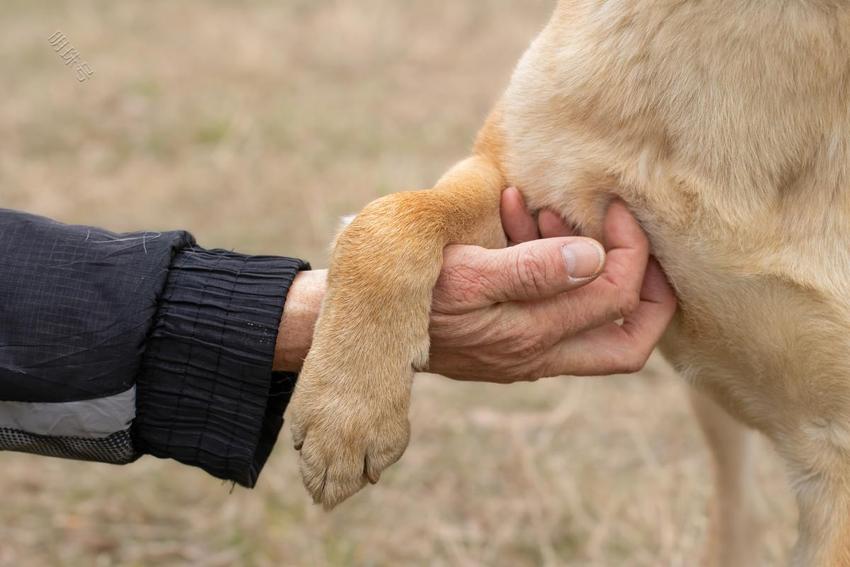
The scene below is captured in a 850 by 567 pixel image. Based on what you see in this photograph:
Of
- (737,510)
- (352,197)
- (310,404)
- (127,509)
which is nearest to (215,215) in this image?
(352,197)

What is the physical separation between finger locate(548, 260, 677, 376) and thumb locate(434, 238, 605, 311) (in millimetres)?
228

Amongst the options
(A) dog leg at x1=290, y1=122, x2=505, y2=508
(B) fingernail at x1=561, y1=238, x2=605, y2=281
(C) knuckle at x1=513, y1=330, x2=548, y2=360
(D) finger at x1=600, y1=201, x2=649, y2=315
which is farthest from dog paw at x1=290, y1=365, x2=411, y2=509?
(D) finger at x1=600, y1=201, x2=649, y2=315

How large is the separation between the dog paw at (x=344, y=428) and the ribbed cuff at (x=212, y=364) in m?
0.22

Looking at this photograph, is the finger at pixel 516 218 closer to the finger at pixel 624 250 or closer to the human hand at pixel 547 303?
the human hand at pixel 547 303

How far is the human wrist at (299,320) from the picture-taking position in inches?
103

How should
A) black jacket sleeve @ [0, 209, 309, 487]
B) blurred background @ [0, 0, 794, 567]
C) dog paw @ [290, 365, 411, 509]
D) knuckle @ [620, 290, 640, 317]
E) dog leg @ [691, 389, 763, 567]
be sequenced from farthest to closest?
blurred background @ [0, 0, 794, 567], dog leg @ [691, 389, 763, 567], knuckle @ [620, 290, 640, 317], black jacket sleeve @ [0, 209, 309, 487], dog paw @ [290, 365, 411, 509]

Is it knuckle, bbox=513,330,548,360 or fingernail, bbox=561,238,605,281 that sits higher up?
fingernail, bbox=561,238,605,281

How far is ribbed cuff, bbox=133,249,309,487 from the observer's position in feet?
8.42

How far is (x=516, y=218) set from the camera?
8.91 ft

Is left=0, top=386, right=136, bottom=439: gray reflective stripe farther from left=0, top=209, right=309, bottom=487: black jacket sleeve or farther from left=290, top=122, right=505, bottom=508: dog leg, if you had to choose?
left=290, top=122, right=505, bottom=508: dog leg

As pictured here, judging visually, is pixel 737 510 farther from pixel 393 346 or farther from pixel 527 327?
pixel 393 346

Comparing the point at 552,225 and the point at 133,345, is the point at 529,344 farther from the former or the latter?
the point at 133,345

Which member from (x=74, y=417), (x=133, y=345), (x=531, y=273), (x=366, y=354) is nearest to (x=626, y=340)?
(x=531, y=273)

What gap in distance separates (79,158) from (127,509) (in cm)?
395
